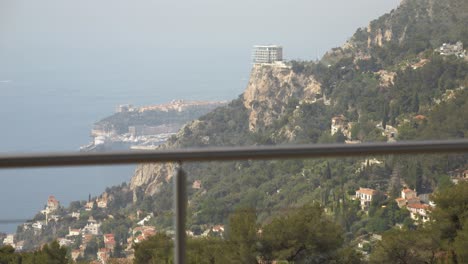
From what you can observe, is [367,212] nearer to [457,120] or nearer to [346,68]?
[457,120]

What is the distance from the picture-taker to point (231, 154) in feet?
4.84

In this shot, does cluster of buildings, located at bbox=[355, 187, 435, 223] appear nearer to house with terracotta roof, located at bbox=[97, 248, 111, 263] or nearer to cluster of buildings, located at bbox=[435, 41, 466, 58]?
house with terracotta roof, located at bbox=[97, 248, 111, 263]

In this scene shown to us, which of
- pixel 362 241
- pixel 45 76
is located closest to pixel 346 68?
pixel 45 76

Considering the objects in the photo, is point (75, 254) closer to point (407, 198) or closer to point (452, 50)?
point (407, 198)

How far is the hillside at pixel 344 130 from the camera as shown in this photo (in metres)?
1.58

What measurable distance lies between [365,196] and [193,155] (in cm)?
48

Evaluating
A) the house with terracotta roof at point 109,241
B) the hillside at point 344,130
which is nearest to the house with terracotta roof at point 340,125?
the hillside at point 344,130

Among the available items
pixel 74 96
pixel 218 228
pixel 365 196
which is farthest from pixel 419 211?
pixel 74 96

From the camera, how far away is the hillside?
62.1 inches

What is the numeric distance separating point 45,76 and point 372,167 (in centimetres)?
2228

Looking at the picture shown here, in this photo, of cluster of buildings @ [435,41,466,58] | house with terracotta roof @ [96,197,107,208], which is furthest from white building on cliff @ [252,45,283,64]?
house with terracotta roof @ [96,197,107,208]

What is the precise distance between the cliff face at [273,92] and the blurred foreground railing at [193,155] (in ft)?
44.9

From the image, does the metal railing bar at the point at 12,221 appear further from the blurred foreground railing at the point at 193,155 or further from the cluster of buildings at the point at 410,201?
the cluster of buildings at the point at 410,201

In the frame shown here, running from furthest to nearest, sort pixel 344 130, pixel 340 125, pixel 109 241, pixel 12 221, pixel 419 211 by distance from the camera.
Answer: pixel 340 125, pixel 344 130, pixel 419 211, pixel 109 241, pixel 12 221
